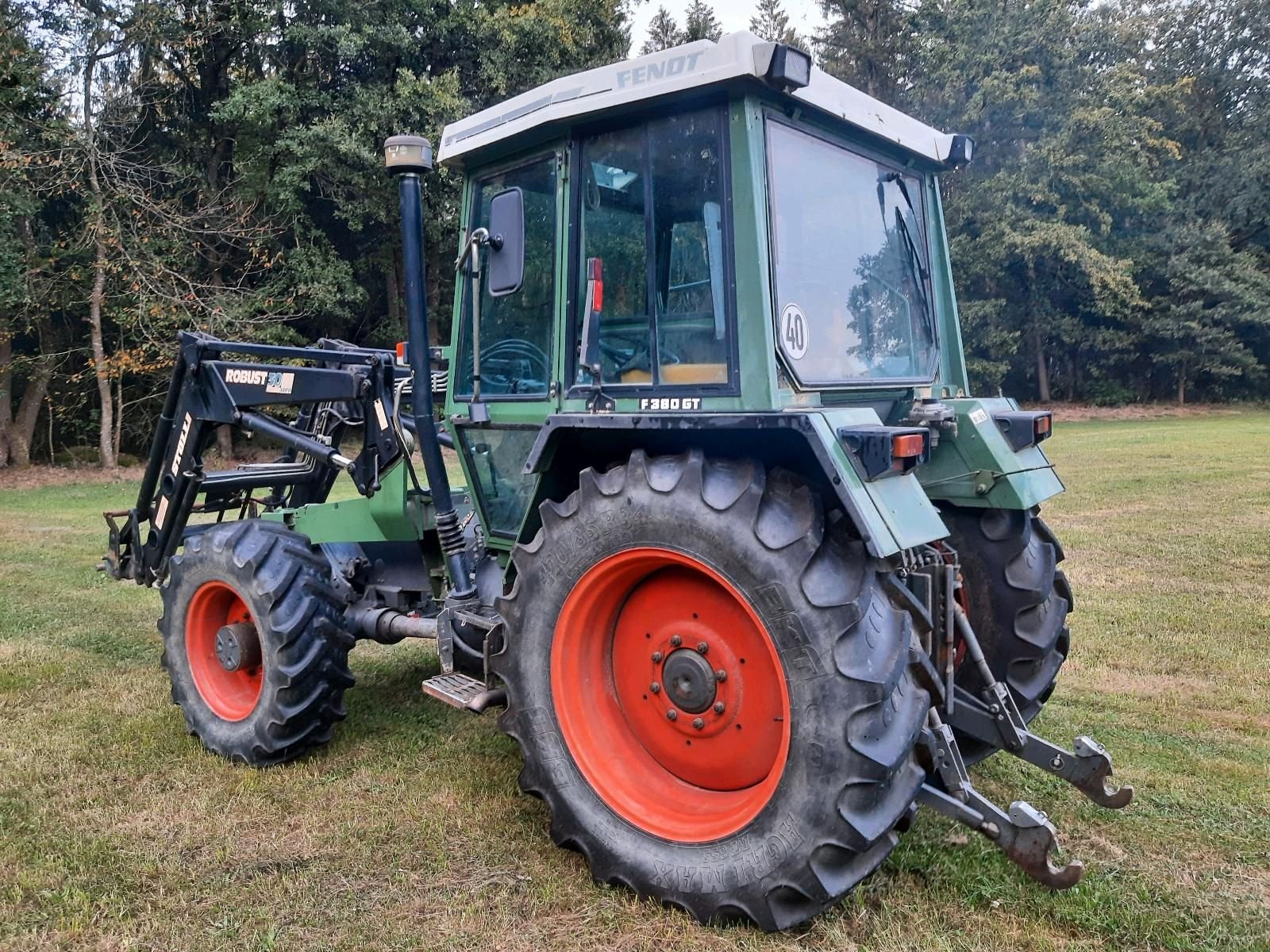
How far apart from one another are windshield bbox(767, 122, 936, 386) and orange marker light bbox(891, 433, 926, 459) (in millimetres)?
393

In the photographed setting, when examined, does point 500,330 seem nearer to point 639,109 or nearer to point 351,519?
point 639,109

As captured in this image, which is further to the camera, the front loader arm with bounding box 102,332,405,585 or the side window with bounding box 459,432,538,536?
the front loader arm with bounding box 102,332,405,585

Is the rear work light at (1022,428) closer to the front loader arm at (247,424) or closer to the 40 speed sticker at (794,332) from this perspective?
the 40 speed sticker at (794,332)

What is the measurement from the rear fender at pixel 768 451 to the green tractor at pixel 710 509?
0.5 inches

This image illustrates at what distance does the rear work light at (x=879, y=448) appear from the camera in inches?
99.4

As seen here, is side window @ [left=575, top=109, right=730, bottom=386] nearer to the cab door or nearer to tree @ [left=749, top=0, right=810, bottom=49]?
the cab door

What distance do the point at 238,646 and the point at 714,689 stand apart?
2372 millimetres

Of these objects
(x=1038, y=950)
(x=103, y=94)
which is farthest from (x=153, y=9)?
(x=1038, y=950)

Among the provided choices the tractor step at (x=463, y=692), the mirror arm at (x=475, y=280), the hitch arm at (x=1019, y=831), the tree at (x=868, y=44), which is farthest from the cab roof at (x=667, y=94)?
the tree at (x=868, y=44)

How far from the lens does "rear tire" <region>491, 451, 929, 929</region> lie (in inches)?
96.3

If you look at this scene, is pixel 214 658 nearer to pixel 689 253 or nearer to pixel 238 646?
pixel 238 646

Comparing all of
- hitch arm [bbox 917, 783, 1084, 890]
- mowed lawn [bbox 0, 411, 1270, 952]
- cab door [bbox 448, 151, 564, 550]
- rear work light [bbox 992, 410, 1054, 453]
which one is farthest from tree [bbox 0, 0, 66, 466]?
hitch arm [bbox 917, 783, 1084, 890]

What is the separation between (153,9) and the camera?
15680 millimetres

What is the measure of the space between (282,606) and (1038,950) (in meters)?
3.05
